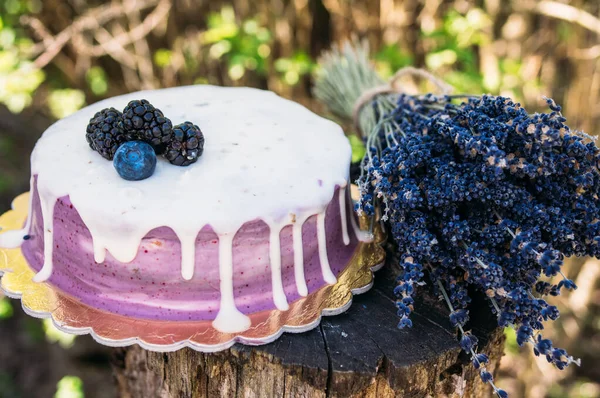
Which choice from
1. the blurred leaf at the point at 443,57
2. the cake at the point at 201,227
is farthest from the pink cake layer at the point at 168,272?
the blurred leaf at the point at 443,57

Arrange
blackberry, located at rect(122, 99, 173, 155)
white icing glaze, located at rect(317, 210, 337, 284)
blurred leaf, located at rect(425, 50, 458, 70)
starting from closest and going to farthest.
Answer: blackberry, located at rect(122, 99, 173, 155) → white icing glaze, located at rect(317, 210, 337, 284) → blurred leaf, located at rect(425, 50, 458, 70)

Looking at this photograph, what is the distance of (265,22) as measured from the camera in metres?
3.42

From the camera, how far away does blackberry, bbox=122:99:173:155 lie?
4.76 ft

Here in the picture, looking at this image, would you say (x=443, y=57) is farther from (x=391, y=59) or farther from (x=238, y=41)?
(x=238, y=41)

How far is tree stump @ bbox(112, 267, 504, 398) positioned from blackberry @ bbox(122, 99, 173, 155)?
53cm

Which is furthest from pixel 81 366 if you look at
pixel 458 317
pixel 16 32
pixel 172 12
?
pixel 458 317

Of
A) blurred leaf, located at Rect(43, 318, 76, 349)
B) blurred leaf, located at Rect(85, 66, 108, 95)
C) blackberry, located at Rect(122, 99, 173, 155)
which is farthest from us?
blurred leaf, located at Rect(85, 66, 108, 95)

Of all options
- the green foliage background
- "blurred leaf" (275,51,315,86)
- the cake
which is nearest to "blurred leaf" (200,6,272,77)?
the green foliage background

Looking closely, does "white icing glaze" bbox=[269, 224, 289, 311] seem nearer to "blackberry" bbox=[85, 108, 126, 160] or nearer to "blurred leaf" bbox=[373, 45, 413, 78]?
"blackberry" bbox=[85, 108, 126, 160]

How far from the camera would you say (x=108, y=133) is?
4.87ft

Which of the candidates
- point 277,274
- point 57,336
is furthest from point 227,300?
point 57,336

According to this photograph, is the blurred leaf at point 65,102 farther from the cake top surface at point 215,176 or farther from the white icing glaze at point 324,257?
the white icing glaze at point 324,257

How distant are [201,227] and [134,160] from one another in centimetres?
22

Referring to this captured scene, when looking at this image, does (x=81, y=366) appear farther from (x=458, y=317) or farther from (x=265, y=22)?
(x=458, y=317)
